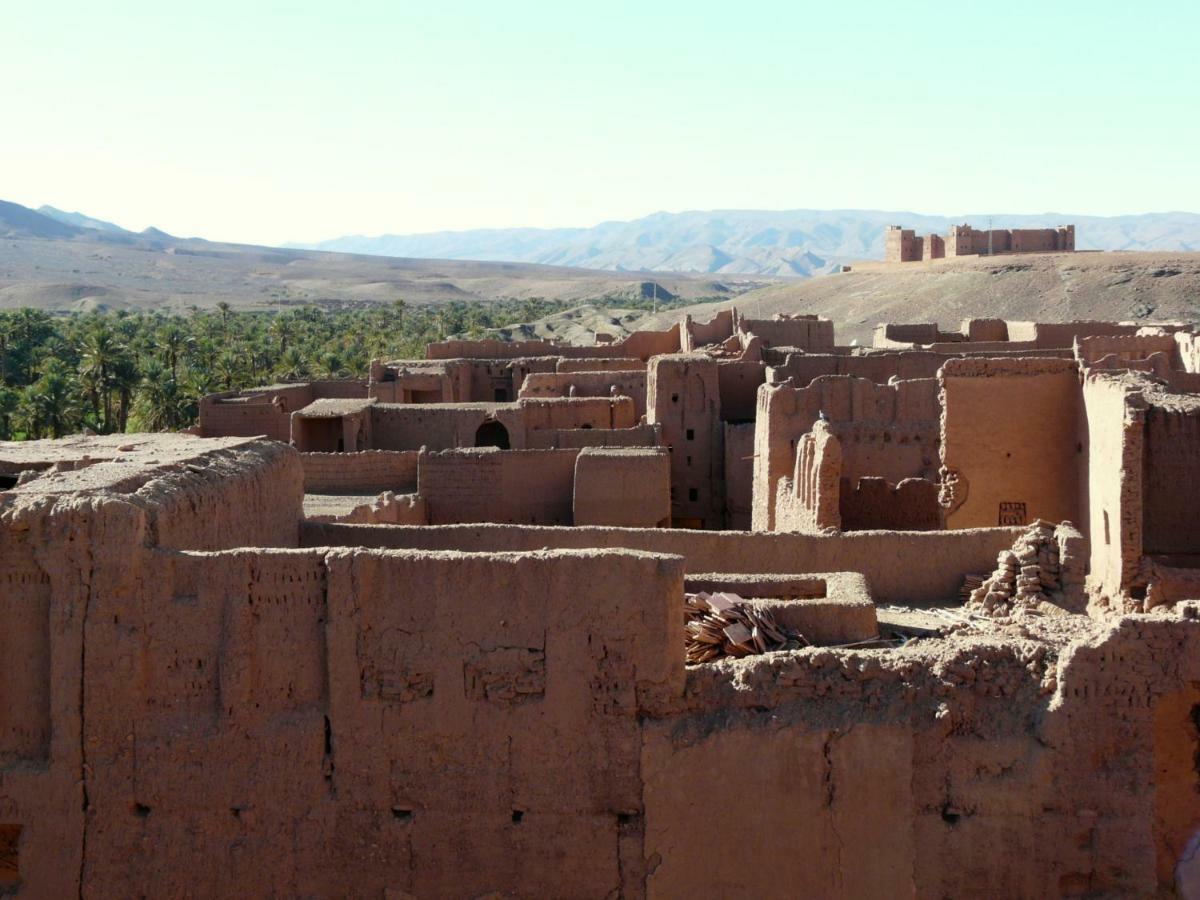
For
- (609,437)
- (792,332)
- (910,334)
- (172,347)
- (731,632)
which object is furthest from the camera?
(172,347)

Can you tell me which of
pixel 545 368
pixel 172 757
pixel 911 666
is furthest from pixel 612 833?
pixel 545 368

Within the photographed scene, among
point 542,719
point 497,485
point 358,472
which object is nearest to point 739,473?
point 497,485

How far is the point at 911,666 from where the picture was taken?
32.2 feet

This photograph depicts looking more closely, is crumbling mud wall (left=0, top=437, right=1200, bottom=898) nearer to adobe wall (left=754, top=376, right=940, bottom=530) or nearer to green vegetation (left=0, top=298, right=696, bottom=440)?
adobe wall (left=754, top=376, right=940, bottom=530)

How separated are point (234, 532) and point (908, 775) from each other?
19.3 feet

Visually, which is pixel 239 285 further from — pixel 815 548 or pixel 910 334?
pixel 815 548

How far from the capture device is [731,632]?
34.9ft

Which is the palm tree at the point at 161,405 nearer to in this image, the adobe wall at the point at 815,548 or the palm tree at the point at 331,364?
the palm tree at the point at 331,364

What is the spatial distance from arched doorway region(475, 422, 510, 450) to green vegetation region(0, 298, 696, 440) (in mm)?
16206

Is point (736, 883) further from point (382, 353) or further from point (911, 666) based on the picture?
point (382, 353)

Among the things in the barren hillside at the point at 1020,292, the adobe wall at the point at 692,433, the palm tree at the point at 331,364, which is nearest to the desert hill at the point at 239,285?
the barren hillside at the point at 1020,292

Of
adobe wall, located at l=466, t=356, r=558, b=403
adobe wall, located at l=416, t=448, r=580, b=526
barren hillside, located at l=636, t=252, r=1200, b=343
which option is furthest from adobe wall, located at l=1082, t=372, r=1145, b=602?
barren hillside, located at l=636, t=252, r=1200, b=343

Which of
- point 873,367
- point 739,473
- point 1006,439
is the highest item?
point 873,367

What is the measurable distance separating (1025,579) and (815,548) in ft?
6.09
